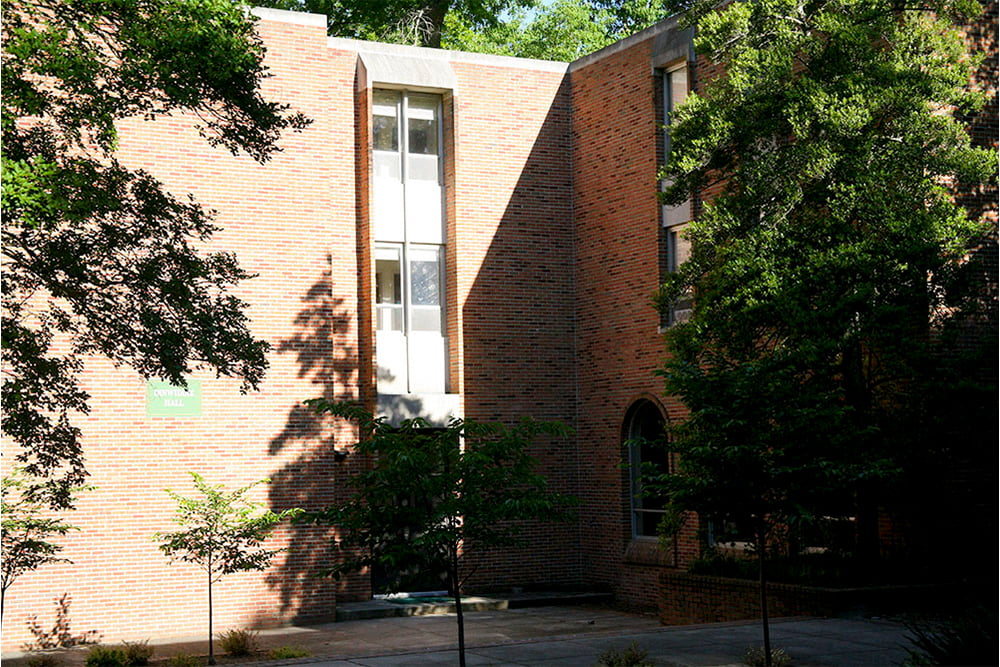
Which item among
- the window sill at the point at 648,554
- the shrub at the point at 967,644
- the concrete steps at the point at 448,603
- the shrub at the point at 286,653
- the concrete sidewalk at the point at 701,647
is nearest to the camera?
the shrub at the point at 967,644

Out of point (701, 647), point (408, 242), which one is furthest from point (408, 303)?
point (701, 647)

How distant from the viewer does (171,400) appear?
67.7 feet

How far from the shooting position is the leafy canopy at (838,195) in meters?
17.2

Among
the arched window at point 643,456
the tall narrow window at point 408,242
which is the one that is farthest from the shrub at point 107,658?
the arched window at point 643,456

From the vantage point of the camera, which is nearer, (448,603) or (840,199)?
(840,199)

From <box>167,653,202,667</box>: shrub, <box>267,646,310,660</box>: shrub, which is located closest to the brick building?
<box>167,653,202,667</box>: shrub

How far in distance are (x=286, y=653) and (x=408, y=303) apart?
832cm

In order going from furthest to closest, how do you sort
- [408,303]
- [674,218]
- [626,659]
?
[408,303]
[674,218]
[626,659]

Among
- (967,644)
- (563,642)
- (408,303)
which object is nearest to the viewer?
(967,644)

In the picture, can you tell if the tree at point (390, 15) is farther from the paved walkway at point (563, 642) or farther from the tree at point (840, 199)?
the paved walkway at point (563, 642)

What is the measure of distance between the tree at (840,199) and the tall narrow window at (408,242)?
22.3 ft

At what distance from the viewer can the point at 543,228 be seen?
25.3m

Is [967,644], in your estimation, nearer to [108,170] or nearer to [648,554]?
[108,170]

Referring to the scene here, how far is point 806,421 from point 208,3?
7.29 m
